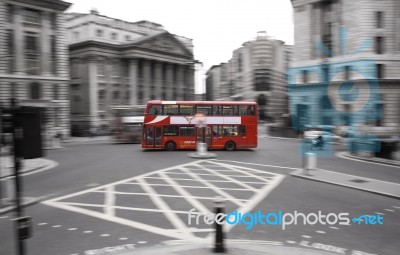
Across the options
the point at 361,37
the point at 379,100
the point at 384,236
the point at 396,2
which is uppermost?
the point at 396,2

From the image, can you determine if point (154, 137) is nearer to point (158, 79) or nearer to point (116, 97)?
point (116, 97)

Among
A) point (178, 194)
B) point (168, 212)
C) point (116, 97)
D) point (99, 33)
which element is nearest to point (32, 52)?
point (99, 33)

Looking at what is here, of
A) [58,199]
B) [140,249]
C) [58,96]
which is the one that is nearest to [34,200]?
[58,199]

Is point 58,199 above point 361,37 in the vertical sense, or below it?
below

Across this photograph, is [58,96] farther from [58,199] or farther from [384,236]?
[384,236]

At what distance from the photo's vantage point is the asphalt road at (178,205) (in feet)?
26.4

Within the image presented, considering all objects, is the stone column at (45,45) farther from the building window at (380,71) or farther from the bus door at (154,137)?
the building window at (380,71)

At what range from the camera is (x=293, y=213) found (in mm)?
10203

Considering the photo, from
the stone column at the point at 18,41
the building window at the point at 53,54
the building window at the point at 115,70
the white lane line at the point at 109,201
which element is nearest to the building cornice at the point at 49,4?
the stone column at the point at 18,41

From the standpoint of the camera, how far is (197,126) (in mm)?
26875

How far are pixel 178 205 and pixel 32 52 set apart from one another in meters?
37.0

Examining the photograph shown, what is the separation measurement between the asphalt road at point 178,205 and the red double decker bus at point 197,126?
7.40 m

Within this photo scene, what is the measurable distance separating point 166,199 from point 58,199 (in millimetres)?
3700

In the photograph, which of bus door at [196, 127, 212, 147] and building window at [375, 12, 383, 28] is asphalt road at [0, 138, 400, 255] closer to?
bus door at [196, 127, 212, 147]
